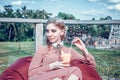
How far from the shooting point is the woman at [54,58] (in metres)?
2.20

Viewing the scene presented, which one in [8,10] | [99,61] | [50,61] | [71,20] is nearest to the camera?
[50,61]

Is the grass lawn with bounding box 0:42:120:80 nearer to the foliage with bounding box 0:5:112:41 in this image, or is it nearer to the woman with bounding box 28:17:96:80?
the foliage with bounding box 0:5:112:41

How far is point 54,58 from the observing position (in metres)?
2.42

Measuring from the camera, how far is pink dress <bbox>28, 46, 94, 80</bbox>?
86.4 inches

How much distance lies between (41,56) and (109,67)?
4.94ft

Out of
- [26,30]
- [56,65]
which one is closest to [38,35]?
[26,30]

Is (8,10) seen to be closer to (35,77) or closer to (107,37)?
(107,37)

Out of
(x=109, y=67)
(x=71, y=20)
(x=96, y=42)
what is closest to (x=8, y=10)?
(x=71, y=20)

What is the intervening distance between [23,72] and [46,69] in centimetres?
30

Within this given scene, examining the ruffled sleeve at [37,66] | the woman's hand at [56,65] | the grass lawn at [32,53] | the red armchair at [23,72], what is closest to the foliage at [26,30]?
the grass lawn at [32,53]

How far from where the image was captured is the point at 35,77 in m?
2.26

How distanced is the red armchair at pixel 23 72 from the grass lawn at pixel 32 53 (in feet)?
3.03

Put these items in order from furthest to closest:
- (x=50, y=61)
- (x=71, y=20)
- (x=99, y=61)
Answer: (x=99, y=61), (x=71, y=20), (x=50, y=61)

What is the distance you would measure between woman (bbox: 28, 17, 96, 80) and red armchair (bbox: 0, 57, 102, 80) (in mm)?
59
